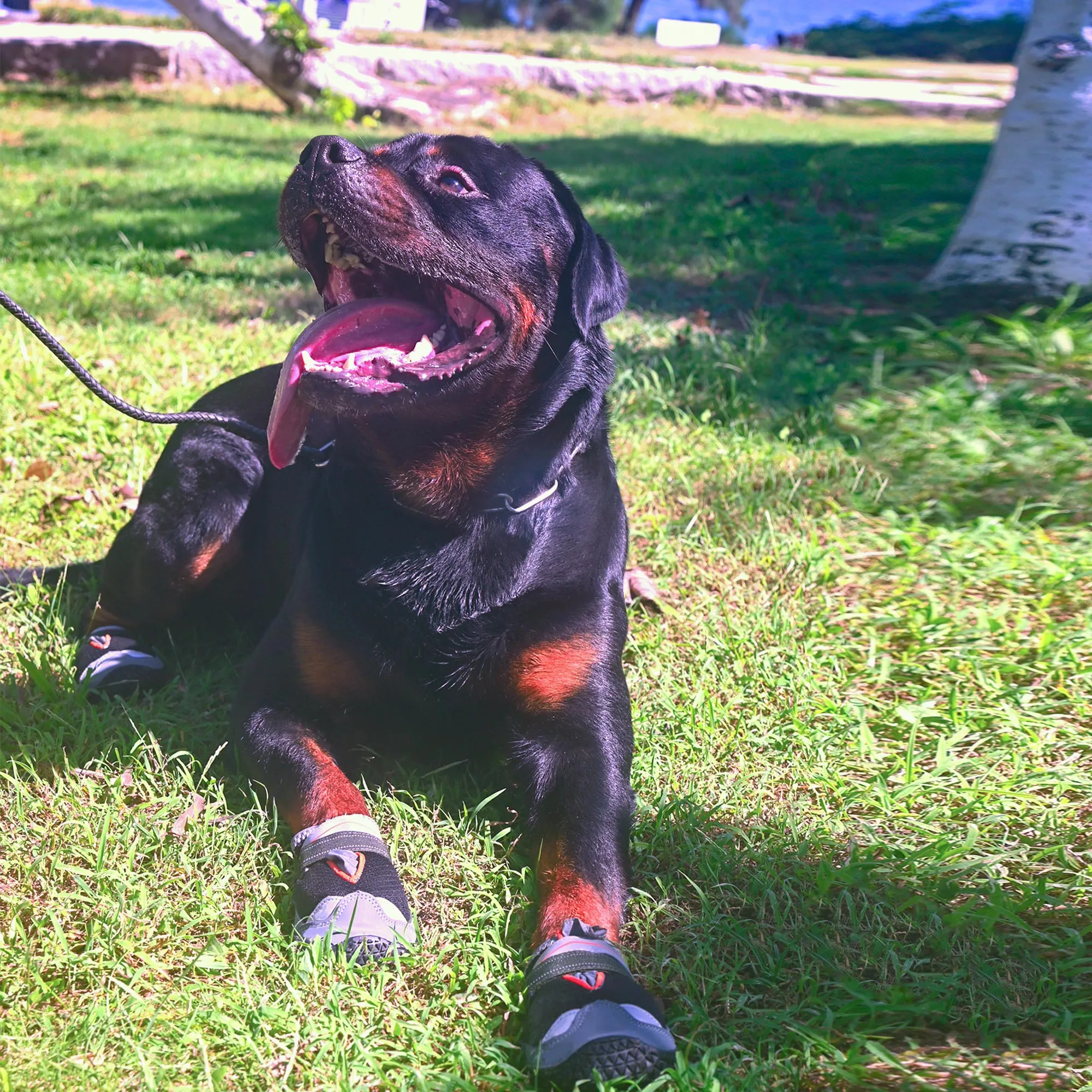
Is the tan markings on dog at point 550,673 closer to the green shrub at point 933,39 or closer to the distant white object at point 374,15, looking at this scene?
the distant white object at point 374,15

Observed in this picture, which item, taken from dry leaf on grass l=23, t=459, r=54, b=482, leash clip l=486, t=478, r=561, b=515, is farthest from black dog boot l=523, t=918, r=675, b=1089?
dry leaf on grass l=23, t=459, r=54, b=482

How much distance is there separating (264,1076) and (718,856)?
105cm

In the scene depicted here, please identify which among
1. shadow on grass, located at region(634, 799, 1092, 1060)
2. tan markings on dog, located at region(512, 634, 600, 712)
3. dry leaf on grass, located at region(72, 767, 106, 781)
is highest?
tan markings on dog, located at region(512, 634, 600, 712)

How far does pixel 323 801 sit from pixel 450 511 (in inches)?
27.6

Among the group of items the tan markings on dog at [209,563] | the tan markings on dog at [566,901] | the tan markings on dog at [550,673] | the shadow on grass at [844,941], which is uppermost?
the tan markings on dog at [550,673]

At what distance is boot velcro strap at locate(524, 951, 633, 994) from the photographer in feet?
6.27

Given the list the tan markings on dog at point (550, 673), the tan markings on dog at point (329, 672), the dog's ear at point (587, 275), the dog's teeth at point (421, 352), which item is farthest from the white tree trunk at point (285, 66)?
the tan markings on dog at point (550, 673)

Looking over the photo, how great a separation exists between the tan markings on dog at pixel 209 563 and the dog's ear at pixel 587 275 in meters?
1.23

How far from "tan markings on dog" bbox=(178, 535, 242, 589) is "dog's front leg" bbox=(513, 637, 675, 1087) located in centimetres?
114

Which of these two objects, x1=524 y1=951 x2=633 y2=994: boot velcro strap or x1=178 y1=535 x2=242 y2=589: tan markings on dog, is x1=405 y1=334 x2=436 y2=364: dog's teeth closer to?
x1=178 y1=535 x2=242 y2=589: tan markings on dog

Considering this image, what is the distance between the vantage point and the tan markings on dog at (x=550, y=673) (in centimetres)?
239

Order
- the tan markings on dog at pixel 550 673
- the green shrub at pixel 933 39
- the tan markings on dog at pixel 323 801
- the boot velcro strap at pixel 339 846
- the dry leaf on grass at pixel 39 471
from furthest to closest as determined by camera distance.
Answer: the green shrub at pixel 933 39 < the dry leaf on grass at pixel 39 471 < the tan markings on dog at pixel 550 673 < the tan markings on dog at pixel 323 801 < the boot velcro strap at pixel 339 846

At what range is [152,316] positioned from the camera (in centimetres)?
559

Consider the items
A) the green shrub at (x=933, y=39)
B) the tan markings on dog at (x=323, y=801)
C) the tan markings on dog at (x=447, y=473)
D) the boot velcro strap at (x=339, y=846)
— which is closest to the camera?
the boot velcro strap at (x=339, y=846)
